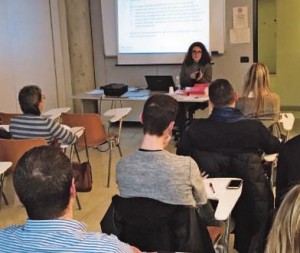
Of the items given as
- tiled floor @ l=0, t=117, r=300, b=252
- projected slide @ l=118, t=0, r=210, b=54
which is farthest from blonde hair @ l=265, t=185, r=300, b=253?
projected slide @ l=118, t=0, r=210, b=54

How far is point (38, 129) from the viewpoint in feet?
12.7

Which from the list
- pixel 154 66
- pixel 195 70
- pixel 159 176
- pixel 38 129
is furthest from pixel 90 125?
pixel 154 66

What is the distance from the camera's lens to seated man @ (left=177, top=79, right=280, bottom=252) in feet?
9.23

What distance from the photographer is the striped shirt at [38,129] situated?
3.88 m

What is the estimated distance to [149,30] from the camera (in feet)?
23.4

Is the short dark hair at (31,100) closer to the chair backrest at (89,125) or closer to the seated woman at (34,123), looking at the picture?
the seated woman at (34,123)

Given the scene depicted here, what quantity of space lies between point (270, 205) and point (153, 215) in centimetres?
108

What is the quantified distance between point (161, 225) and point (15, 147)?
2.00m

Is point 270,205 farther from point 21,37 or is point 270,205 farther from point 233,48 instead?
point 21,37

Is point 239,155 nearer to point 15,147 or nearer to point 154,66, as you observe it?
point 15,147

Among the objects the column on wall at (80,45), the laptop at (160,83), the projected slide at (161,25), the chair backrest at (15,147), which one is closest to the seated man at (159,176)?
the chair backrest at (15,147)

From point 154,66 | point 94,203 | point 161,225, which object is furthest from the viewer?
point 154,66

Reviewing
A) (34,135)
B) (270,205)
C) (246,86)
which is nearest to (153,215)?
(270,205)

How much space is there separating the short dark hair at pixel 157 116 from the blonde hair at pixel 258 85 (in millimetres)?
1835
